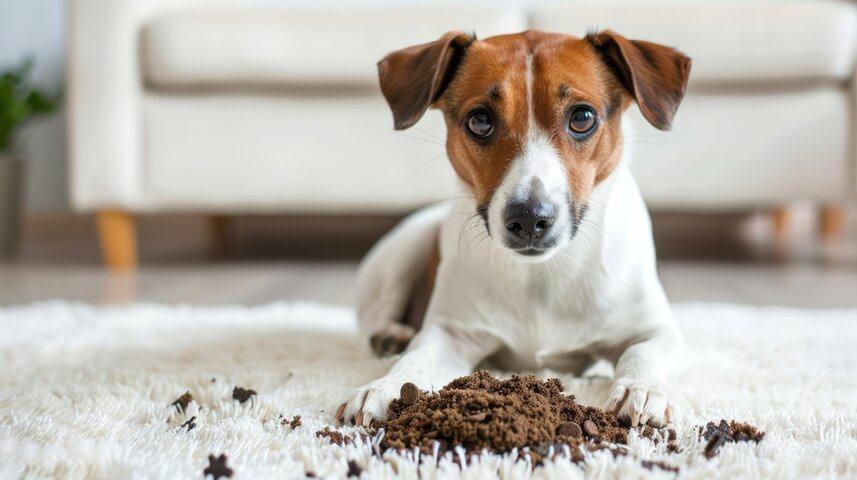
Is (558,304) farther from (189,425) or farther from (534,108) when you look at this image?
(189,425)

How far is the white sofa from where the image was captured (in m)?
2.88

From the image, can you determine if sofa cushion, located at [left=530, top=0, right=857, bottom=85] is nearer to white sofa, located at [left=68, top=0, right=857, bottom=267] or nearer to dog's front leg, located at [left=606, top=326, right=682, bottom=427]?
white sofa, located at [left=68, top=0, right=857, bottom=267]

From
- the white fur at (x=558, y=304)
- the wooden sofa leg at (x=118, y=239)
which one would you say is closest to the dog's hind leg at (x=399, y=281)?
the white fur at (x=558, y=304)

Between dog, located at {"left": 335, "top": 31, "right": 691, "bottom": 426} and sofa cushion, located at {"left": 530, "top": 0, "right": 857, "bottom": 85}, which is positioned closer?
dog, located at {"left": 335, "top": 31, "right": 691, "bottom": 426}

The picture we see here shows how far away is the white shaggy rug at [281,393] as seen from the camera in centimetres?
100

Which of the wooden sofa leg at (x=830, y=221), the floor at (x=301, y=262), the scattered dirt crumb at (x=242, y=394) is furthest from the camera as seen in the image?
the wooden sofa leg at (x=830, y=221)

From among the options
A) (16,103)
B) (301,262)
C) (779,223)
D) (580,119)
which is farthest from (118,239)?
(779,223)

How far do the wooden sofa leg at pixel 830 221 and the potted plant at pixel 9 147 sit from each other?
11.1ft

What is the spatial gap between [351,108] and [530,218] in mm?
1931

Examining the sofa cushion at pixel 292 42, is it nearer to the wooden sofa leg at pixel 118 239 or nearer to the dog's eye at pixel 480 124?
the wooden sofa leg at pixel 118 239

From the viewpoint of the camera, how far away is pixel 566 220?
1.28 metres

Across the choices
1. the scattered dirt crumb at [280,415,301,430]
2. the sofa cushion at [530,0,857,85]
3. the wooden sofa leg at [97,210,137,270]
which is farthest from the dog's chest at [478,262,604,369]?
the wooden sofa leg at [97,210,137,270]

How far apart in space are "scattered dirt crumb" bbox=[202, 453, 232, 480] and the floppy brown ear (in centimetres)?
80

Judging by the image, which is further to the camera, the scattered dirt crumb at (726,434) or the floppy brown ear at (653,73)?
the floppy brown ear at (653,73)
